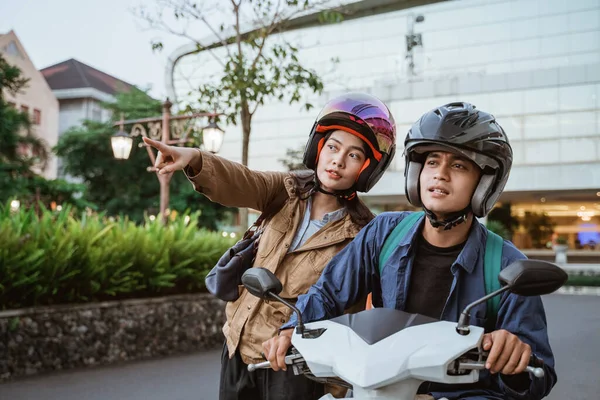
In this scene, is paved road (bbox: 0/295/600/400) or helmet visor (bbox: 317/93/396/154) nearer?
helmet visor (bbox: 317/93/396/154)

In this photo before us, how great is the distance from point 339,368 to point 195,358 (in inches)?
269

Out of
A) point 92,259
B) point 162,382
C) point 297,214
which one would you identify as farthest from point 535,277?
point 92,259

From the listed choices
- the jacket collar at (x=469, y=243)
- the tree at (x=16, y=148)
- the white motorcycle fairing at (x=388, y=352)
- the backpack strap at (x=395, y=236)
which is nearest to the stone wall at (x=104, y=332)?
the backpack strap at (x=395, y=236)

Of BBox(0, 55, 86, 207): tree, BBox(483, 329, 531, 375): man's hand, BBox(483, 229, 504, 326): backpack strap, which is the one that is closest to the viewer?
BBox(483, 329, 531, 375): man's hand

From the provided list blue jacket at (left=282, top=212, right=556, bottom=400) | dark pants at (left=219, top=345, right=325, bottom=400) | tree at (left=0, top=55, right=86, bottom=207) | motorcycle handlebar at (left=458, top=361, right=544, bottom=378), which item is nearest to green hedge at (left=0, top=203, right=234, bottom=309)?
dark pants at (left=219, top=345, right=325, bottom=400)

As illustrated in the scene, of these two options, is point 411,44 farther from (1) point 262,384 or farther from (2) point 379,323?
(2) point 379,323

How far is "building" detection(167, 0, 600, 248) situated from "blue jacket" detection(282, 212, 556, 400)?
98.2ft

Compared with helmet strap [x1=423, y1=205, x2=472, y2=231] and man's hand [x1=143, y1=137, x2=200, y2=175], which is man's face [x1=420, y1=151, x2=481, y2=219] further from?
man's hand [x1=143, y1=137, x2=200, y2=175]

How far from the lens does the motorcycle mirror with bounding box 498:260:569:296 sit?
1732 millimetres

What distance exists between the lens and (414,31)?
42.6 m

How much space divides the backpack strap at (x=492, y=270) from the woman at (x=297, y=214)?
2.54 feet

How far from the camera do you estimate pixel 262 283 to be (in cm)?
201

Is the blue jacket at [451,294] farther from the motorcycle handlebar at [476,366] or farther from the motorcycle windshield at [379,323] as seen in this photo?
the motorcycle windshield at [379,323]

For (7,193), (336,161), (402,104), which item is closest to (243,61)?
(336,161)
